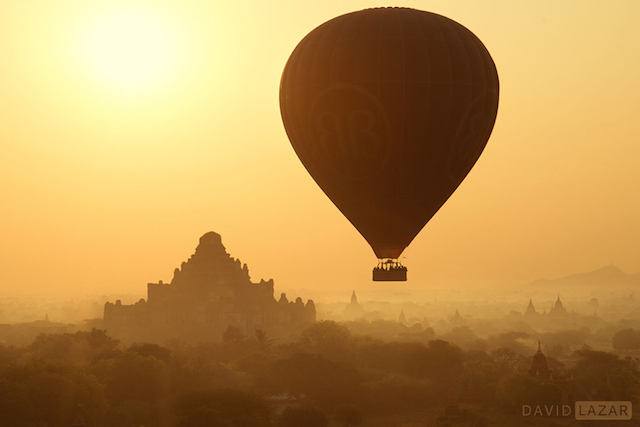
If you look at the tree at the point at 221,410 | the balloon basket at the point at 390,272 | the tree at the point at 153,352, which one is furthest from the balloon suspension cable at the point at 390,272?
the tree at the point at 153,352

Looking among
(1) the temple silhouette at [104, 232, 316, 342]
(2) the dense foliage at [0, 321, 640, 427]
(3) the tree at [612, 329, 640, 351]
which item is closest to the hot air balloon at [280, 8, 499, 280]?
(2) the dense foliage at [0, 321, 640, 427]

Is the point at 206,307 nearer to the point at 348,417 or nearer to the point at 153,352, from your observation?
the point at 153,352

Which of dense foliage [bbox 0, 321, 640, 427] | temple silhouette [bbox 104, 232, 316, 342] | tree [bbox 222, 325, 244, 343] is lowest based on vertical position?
dense foliage [bbox 0, 321, 640, 427]

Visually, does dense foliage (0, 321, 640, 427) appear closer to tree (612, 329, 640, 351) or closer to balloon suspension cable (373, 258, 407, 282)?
balloon suspension cable (373, 258, 407, 282)

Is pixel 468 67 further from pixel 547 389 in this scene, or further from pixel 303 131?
pixel 547 389

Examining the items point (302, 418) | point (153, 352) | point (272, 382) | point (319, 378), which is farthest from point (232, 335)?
point (302, 418)

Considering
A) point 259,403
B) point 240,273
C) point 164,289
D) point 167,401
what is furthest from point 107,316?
point 259,403
